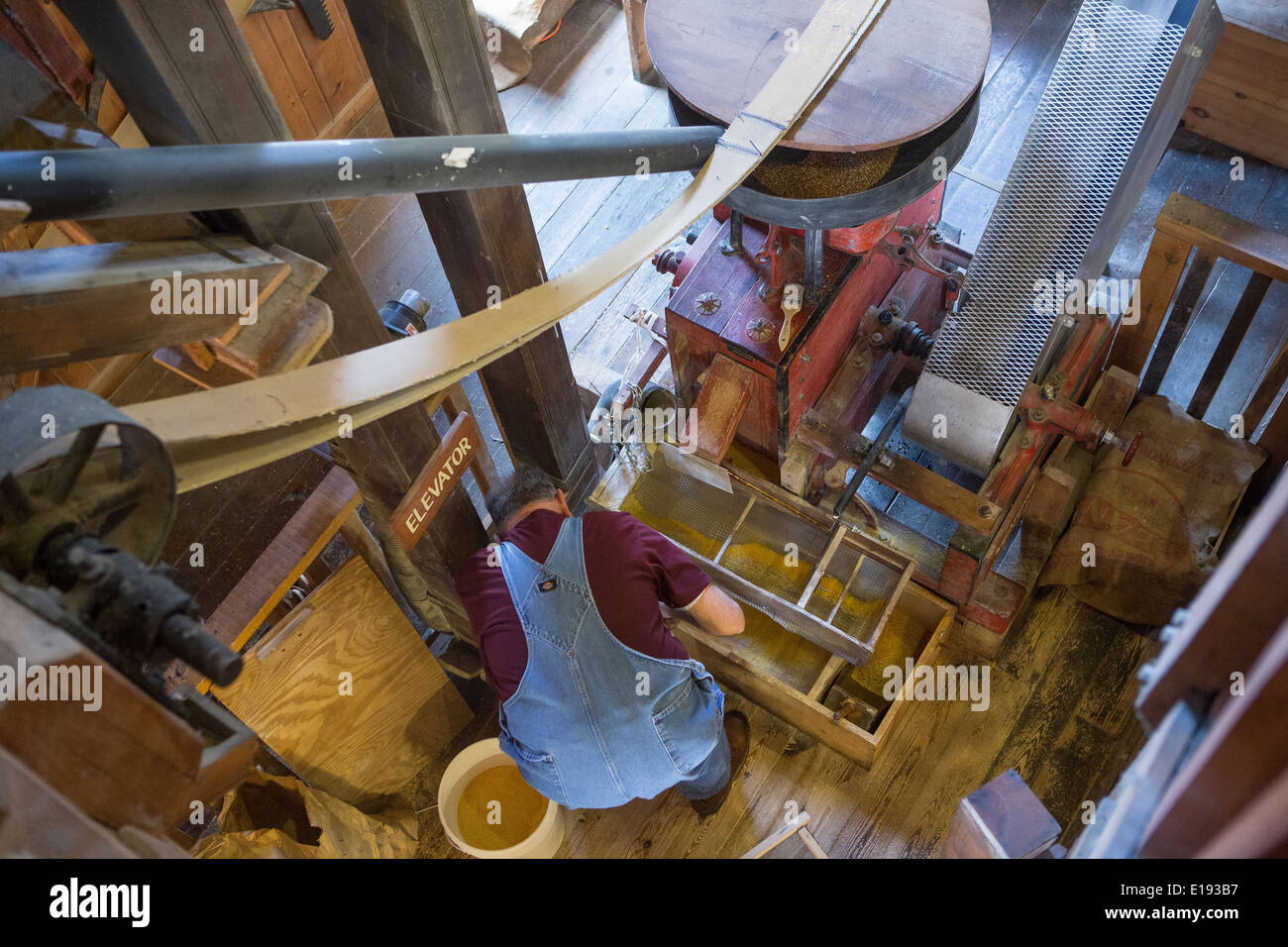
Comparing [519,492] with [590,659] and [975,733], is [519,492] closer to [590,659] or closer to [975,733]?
[590,659]

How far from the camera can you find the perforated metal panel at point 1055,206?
2.69 metres

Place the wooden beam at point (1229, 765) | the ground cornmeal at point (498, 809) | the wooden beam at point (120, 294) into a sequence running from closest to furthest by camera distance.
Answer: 1. the wooden beam at point (1229, 765)
2. the wooden beam at point (120, 294)
3. the ground cornmeal at point (498, 809)

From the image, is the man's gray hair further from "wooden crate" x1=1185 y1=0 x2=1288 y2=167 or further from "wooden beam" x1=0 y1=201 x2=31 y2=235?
"wooden crate" x1=1185 y1=0 x2=1288 y2=167

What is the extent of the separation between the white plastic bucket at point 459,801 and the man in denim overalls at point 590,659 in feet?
1.29

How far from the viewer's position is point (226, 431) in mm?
1382

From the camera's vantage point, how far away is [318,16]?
4.55 m

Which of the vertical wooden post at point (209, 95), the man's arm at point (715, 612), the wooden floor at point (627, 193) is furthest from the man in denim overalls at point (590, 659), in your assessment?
the wooden floor at point (627, 193)

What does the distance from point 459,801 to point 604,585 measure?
1151mm

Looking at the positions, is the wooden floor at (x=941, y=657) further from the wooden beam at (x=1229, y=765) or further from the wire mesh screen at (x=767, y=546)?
the wooden beam at (x=1229, y=765)

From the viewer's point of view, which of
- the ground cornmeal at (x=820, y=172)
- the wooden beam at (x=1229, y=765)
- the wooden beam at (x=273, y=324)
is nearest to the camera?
the wooden beam at (x=1229, y=765)

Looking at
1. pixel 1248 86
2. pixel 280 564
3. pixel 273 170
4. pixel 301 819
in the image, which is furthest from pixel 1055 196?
pixel 301 819

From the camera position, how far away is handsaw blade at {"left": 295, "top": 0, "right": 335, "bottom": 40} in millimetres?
4484

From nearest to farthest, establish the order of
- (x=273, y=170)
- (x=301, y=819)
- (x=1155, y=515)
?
(x=273, y=170) → (x=301, y=819) → (x=1155, y=515)

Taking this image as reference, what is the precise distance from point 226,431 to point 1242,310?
3.34m
